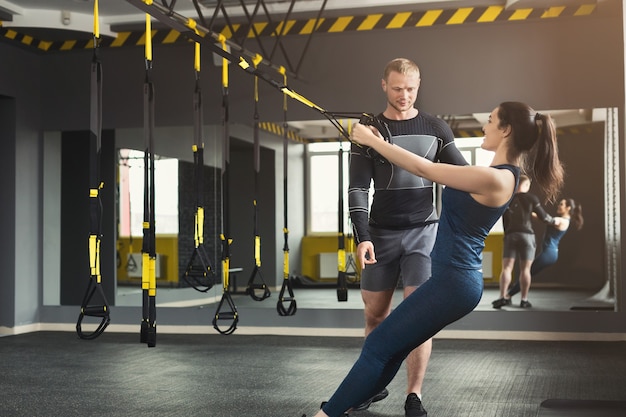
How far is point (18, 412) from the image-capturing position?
13.6 feet

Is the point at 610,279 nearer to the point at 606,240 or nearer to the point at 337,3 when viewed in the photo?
the point at 606,240

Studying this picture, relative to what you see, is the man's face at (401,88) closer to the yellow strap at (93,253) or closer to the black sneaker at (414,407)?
the black sneaker at (414,407)

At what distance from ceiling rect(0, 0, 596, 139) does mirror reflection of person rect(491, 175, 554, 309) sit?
83cm

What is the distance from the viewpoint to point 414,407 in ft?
12.8

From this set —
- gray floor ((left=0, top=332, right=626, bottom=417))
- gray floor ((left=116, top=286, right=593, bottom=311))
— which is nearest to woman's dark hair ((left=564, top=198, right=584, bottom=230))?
gray floor ((left=116, top=286, right=593, bottom=311))

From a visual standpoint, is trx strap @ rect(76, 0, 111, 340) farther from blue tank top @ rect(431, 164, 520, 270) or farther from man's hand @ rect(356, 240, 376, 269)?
blue tank top @ rect(431, 164, 520, 270)

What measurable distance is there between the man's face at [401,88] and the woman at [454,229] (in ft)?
3.15

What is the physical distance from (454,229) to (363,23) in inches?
197

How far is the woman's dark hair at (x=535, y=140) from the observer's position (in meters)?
2.96

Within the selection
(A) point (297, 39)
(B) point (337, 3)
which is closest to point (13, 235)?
(A) point (297, 39)

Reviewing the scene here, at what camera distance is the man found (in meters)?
3.99

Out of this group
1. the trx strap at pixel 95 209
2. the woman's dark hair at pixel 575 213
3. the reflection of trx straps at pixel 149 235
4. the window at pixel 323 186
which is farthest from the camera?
the window at pixel 323 186

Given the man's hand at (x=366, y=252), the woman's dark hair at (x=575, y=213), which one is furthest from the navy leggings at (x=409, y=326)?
the woman's dark hair at (x=575, y=213)

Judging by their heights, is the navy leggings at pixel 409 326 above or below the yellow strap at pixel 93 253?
below
